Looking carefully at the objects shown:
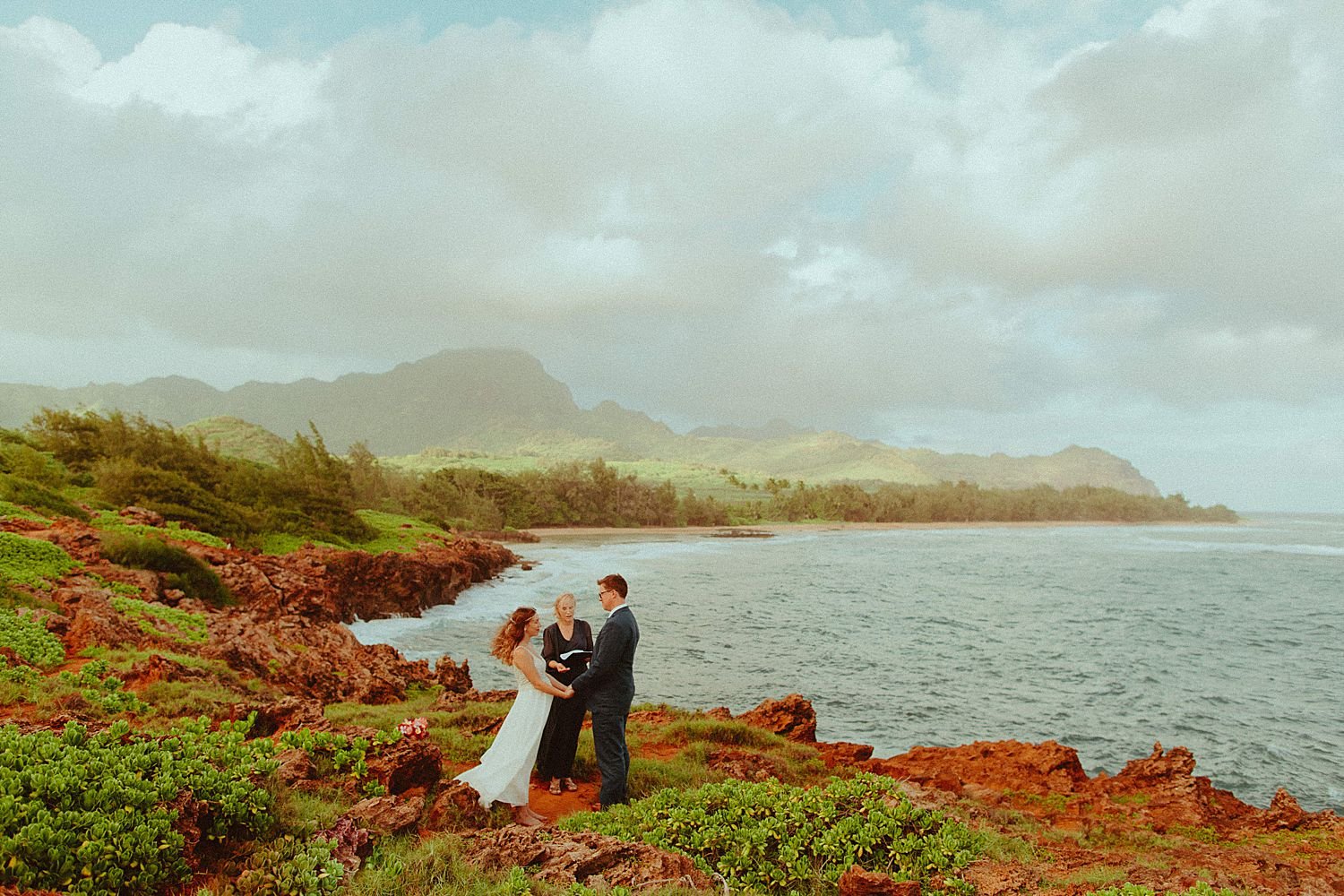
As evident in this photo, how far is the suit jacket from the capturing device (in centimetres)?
744

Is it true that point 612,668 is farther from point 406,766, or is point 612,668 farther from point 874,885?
point 874,885

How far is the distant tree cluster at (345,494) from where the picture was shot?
24281mm

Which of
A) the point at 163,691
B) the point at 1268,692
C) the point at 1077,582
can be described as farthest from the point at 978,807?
the point at 1077,582

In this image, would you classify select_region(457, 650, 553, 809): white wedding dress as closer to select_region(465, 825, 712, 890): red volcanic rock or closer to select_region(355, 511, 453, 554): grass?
select_region(465, 825, 712, 890): red volcanic rock

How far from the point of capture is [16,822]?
404cm

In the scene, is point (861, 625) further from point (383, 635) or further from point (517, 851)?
A: point (517, 851)

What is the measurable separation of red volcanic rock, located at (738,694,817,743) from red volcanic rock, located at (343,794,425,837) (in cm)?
846

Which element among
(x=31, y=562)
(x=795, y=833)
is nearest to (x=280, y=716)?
(x=795, y=833)

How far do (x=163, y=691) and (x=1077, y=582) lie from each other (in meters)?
52.0

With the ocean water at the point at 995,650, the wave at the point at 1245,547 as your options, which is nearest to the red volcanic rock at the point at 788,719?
the ocean water at the point at 995,650

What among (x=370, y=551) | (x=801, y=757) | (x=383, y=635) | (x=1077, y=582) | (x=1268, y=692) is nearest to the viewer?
(x=801, y=757)

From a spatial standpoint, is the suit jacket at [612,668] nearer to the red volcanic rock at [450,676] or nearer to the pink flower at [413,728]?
the pink flower at [413,728]

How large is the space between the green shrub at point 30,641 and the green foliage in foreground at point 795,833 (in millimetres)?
7870

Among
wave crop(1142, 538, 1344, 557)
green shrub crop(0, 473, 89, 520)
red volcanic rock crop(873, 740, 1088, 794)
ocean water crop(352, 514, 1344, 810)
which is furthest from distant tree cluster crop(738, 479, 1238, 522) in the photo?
red volcanic rock crop(873, 740, 1088, 794)
